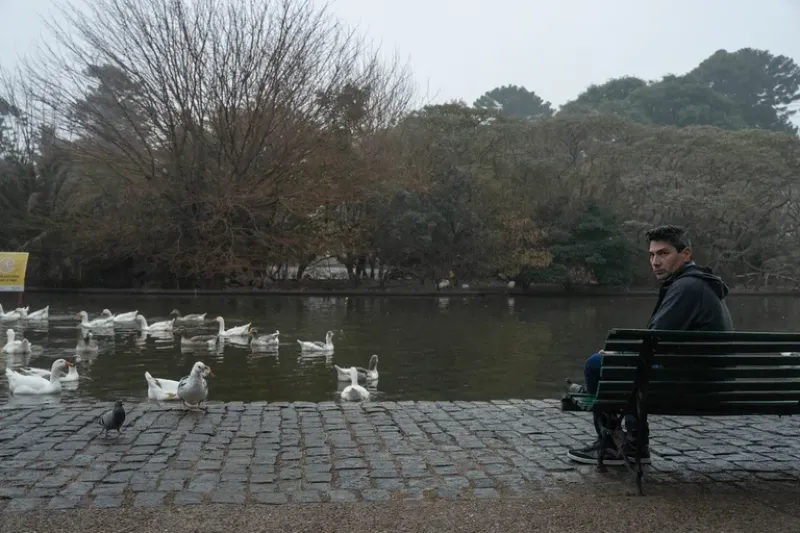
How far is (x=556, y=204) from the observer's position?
123ft

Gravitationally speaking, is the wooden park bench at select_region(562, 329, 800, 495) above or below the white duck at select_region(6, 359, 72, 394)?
above

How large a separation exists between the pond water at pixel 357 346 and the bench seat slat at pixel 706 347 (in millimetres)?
5685

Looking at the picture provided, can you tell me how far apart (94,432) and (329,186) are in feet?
80.4

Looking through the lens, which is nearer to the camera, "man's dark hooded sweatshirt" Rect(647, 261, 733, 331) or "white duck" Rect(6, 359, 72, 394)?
"man's dark hooded sweatshirt" Rect(647, 261, 733, 331)

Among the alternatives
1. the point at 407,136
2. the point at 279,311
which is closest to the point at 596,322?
the point at 279,311

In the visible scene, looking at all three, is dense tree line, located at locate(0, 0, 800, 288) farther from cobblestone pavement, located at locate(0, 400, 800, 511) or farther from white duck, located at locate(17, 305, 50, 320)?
cobblestone pavement, located at locate(0, 400, 800, 511)

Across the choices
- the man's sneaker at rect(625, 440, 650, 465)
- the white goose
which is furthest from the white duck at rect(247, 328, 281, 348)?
the man's sneaker at rect(625, 440, 650, 465)

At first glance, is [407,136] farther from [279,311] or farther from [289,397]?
[289,397]

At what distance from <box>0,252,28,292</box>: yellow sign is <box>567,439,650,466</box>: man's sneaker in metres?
18.5

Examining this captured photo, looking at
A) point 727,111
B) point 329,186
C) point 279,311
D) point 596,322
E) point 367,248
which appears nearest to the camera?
point 596,322

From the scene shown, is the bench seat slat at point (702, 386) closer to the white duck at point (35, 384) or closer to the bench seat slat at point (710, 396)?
the bench seat slat at point (710, 396)

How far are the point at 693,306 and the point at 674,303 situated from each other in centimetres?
11

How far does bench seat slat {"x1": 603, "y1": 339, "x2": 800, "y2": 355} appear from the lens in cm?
386

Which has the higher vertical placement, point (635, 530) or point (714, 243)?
point (714, 243)
